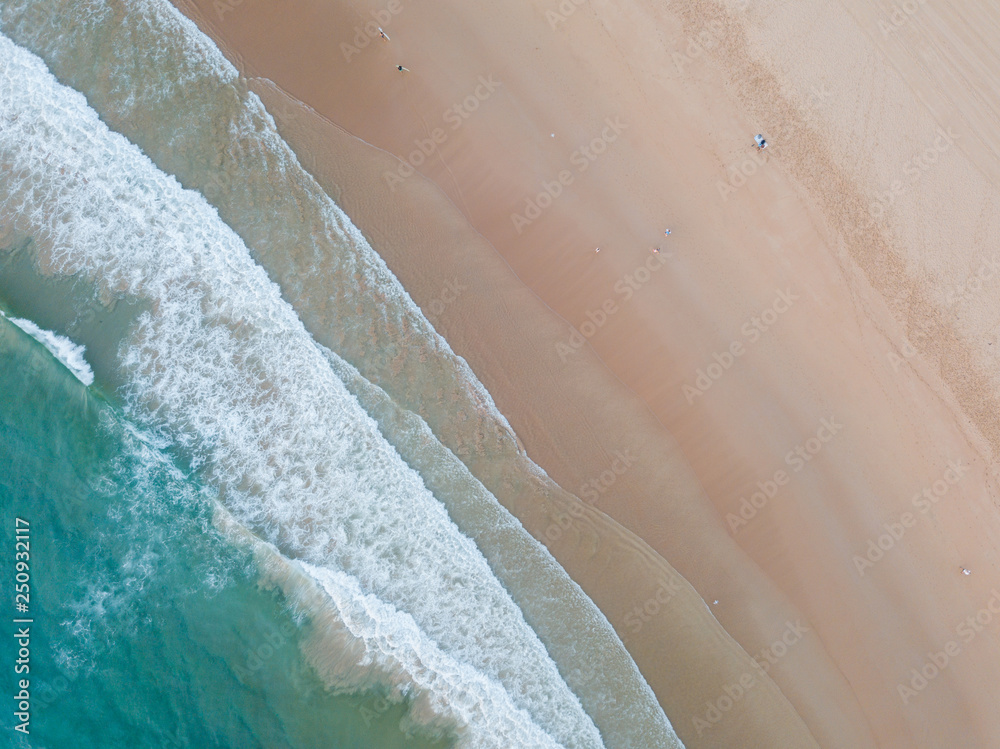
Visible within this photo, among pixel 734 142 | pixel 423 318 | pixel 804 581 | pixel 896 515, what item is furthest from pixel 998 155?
pixel 423 318

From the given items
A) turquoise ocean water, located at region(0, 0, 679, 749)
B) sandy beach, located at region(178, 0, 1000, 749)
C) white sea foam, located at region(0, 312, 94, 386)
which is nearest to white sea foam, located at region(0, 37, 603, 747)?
turquoise ocean water, located at region(0, 0, 679, 749)

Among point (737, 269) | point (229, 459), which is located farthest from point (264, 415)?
point (737, 269)

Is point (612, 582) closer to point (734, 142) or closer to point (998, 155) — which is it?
point (734, 142)

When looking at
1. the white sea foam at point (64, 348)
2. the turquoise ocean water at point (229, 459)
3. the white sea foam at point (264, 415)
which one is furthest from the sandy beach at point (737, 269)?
the white sea foam at point (64, 348)

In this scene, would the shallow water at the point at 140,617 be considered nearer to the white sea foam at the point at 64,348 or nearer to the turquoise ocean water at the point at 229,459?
the turquoise ocean water at the point at 229,459

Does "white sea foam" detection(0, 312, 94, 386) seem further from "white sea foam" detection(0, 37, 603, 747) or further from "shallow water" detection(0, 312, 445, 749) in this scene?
"white sea foam" detection(0, 37, 603, 747)
